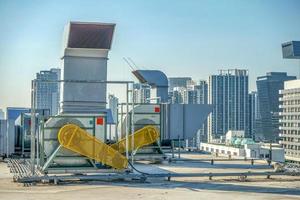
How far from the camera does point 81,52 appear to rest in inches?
1422

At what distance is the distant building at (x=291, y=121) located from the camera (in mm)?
161625

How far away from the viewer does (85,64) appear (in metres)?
35.7

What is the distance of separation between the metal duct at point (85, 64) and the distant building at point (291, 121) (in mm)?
132290

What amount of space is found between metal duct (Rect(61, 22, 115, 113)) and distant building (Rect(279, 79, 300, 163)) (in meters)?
132

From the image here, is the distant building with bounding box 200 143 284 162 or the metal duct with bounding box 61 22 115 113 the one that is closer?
the metal duct with bounding box 61 22 115 113

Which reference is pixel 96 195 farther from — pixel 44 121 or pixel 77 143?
pixel 44 121

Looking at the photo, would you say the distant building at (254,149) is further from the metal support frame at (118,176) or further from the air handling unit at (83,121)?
the metal support frame at (118,176)

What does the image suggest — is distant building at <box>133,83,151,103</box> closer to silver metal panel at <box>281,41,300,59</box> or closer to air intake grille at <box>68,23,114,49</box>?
air intake grille at <box>68,23,114,49</box>

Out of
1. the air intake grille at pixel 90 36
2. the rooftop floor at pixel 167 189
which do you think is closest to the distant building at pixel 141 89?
the air intake grille at pixel 90 36

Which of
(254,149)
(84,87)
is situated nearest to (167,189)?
(84,87)

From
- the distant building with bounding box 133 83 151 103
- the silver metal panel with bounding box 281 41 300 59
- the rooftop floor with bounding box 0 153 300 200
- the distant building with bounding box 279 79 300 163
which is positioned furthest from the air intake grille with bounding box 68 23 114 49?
the silver metal panel with bounding box 281 41 300 59

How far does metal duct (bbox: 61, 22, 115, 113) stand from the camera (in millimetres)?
35219

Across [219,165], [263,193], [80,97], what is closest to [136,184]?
[263,193]

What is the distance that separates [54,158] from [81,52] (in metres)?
14.0
